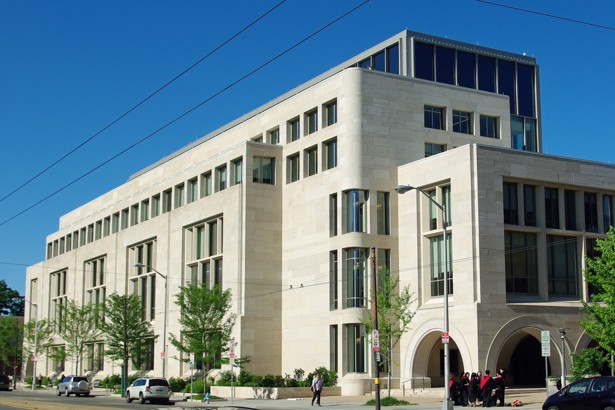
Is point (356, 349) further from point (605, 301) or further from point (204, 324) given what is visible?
point (605, 301)

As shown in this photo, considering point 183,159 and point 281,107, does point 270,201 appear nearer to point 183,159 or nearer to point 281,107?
point 281,107

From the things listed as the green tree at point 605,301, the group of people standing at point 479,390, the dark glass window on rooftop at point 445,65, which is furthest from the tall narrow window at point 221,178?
the green tree at point 605,301

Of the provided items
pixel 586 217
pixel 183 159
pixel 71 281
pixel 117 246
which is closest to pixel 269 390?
pixel 586 217

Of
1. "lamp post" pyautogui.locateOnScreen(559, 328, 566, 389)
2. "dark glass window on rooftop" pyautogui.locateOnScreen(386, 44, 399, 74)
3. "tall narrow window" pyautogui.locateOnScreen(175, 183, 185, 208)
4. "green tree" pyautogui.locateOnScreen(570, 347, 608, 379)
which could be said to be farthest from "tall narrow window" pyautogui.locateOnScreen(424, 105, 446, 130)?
"tall narrow window" pyautogui.locateOnScreen(175, 183, 185, 208)

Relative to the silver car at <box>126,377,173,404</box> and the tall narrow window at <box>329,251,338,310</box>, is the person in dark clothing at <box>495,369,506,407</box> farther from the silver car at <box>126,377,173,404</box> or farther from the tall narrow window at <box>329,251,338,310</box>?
the silver car at <box>126,377,173,404</box>

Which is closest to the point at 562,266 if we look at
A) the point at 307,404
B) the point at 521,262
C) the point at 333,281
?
the point at 521,262

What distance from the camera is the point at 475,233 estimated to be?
50000mm

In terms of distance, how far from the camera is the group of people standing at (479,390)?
129ft

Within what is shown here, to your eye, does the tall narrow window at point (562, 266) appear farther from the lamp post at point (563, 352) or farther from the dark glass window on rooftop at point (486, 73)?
the dark glass window on rooftop at point (486, 73)

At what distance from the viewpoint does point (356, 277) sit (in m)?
56.6

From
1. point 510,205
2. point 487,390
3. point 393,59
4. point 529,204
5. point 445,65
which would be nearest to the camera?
point 487,390

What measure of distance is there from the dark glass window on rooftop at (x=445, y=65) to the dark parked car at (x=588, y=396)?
4656 cm

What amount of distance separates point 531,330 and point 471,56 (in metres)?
32.8

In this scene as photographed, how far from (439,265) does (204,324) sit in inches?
650
